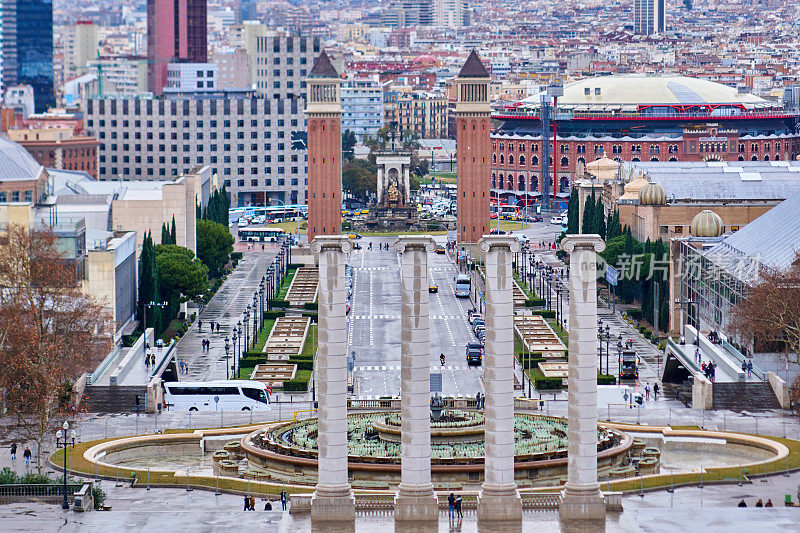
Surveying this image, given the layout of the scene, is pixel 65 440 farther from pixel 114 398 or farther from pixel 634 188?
pixel 634 188

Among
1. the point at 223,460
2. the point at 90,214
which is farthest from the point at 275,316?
the point at 223,460

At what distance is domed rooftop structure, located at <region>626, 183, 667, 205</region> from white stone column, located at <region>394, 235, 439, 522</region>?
86.8m

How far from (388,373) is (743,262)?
2190 cm

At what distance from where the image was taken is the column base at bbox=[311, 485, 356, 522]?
65938 mm

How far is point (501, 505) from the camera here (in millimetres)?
66312

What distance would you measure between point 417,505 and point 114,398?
3566 centimetres

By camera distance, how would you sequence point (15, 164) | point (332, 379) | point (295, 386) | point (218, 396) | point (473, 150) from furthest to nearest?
point (473, 150), point (15, 164), point (295, 386), point (218, 396), point (332, 379)

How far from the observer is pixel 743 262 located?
114 meters

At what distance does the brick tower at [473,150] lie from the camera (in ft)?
608

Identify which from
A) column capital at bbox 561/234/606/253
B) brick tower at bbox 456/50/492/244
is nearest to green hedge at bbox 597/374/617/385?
column capital at bbox 561/234/606/253

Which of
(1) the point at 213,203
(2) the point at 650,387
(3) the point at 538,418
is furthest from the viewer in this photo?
(1) the point at 213,203

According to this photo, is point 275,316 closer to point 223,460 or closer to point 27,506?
point 223,460

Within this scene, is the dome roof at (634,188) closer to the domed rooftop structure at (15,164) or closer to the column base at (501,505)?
the domed rooftop structure at (15,164)

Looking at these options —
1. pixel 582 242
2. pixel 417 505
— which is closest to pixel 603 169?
pixel 582 242
